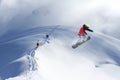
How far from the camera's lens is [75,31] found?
137 metres

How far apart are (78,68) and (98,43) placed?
125 ft

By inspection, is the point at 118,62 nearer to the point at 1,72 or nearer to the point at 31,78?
the point at 1,72

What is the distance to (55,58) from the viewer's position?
96375 mm

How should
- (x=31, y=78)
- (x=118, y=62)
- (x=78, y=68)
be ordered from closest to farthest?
1. (x=31, y=78)
2. (x=78, y=68)
3. (x=118, y=62)

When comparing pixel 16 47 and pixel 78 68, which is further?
pixel 16 47

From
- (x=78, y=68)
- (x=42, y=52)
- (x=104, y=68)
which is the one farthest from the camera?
(x=104, y=68)

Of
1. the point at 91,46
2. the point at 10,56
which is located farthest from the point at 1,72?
the point at 91,46

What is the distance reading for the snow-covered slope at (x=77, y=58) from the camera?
83.6 meters

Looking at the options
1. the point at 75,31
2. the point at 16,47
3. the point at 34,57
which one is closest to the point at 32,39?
the point at 16,47

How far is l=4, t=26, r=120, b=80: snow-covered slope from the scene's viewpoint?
3290 inches

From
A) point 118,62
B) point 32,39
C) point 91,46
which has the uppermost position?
point 32,39

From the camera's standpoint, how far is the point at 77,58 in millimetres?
106438

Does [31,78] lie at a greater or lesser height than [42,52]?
lesser

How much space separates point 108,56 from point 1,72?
37.5 m
